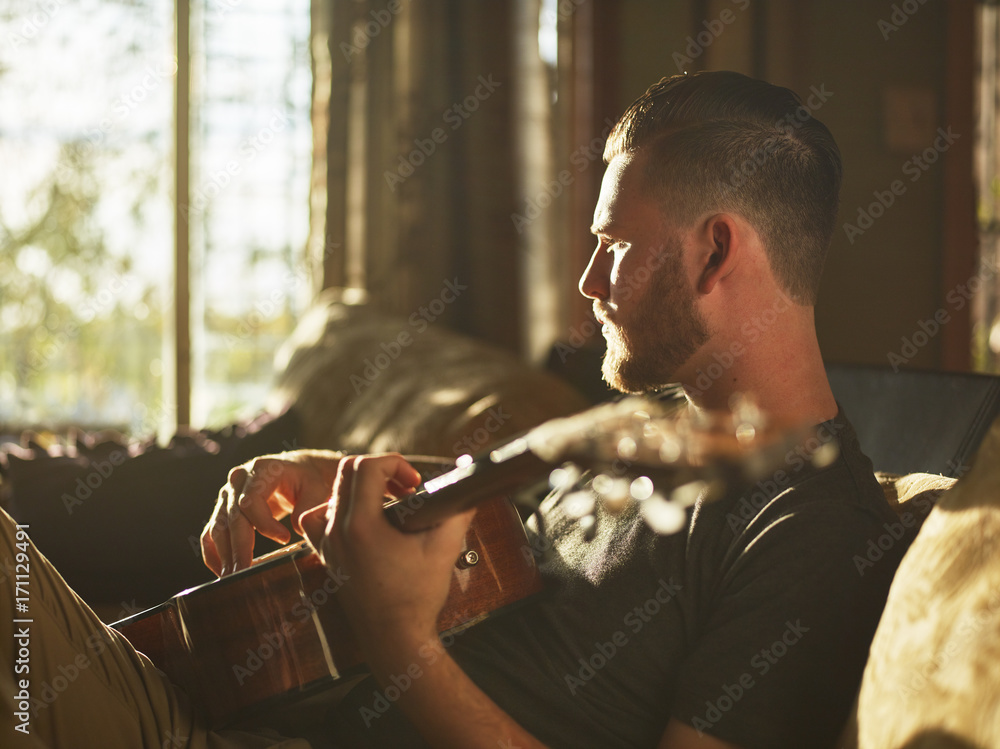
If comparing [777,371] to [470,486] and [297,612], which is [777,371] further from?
[297,612]

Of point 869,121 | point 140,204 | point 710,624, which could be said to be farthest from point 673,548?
point 140,204

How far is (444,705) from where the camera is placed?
947mm

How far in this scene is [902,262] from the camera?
2.73m

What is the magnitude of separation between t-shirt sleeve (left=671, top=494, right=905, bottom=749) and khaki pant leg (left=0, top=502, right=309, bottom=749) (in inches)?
20.3

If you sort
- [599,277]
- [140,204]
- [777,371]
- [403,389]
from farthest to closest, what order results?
[140,204], [403,389], [599,277], [777,371]

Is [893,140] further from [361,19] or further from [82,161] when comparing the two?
[82,161]

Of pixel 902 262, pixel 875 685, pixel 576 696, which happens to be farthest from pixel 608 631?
pixel 902 262

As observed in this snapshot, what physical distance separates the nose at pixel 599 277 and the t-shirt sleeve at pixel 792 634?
1.37 ft

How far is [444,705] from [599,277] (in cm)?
61

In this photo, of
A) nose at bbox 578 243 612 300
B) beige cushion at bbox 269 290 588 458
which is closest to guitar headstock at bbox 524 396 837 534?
nose at bbox 578 243 612 300

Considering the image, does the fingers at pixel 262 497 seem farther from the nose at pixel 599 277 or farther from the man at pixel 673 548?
the nose at pixel 599 277

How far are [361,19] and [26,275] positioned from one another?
2.06 meters

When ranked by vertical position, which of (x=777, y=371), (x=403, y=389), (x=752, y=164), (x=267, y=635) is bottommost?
(x=403, y=389)

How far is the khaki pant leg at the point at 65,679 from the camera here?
3.10 feet
